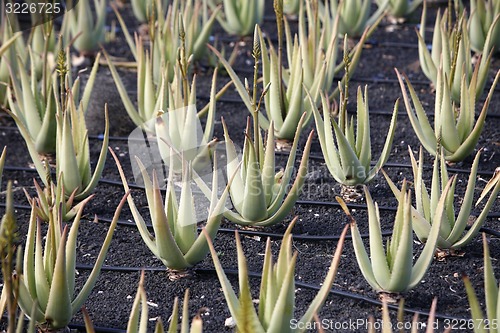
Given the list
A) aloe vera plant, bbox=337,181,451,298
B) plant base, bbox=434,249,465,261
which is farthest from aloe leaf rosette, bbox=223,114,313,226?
plant base, bbox=434,249,465,261

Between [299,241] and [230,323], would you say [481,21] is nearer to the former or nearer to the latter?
[299,241]

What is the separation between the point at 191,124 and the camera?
2648mm

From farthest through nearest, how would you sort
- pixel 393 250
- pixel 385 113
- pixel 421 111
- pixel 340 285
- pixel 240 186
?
1. pixel 385 113
2. pixel 421 111
3. pixel 240 186
4. pixel 340 285
5. pixel 393 250

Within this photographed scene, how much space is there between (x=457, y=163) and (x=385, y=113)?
1.74 feet

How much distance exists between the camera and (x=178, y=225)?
7.00 feet

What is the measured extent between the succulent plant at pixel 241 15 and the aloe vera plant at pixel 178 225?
1.71 metres

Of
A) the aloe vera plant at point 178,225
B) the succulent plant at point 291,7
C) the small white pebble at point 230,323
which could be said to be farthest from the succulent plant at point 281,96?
the succulent plant at point 291,7

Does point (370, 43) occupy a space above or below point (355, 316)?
above

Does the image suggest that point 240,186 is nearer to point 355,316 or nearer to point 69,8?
point 355,316

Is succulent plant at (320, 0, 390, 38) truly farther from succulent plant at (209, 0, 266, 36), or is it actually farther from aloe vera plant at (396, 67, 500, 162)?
aloe vera plant at (396, 67, 500, 162)

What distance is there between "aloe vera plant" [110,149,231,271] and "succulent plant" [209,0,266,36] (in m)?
1.71

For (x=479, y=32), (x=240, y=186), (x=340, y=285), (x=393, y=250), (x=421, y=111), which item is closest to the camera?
(x=393, y=250)

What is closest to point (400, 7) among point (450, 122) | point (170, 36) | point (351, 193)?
point (170, 36)

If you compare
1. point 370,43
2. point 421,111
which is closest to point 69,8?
point 370,43
